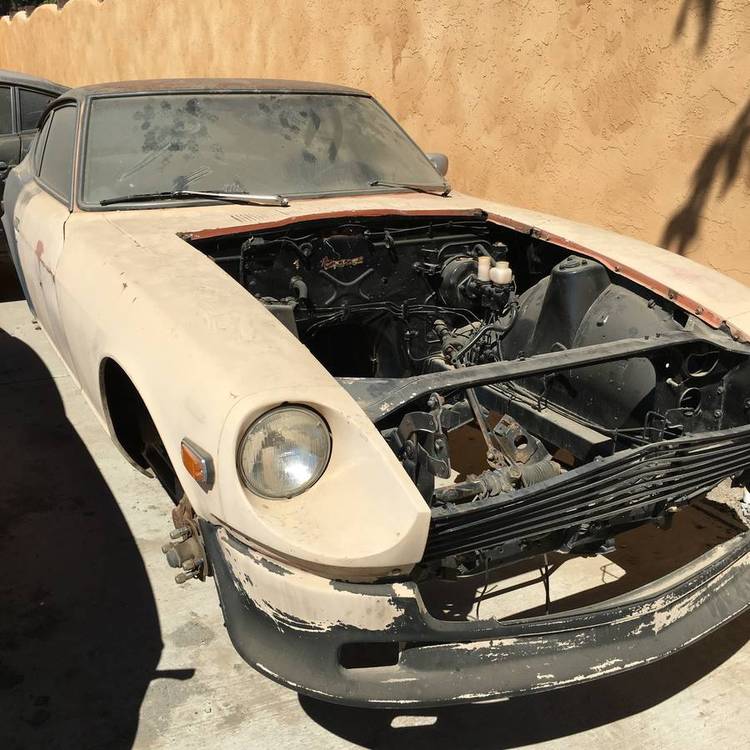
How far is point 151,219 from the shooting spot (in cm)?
289

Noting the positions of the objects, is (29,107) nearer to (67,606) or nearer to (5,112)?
(5,112)

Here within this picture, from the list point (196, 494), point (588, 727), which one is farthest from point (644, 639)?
point (196, 494)

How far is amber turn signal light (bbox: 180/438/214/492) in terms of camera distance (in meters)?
1.77

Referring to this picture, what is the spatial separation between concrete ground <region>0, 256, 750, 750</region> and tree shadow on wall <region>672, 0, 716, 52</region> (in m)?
2.95

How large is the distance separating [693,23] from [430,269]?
2185 millimetres

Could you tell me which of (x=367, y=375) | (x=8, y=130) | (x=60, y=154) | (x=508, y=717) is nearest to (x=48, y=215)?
(x=60, y=154)

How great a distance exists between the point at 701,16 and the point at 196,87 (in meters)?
2.61

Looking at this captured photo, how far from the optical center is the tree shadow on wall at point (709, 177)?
4.04m

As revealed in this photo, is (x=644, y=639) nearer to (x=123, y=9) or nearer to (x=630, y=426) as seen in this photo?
(x=630, y=426)

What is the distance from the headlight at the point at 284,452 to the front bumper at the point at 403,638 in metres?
0.17

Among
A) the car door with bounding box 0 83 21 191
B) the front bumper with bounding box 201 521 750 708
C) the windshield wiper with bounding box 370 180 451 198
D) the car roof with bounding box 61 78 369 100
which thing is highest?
the car roof with bounding box 61 78 369 100

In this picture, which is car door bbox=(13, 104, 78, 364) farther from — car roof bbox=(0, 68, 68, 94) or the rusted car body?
car roof bbox=(0, 68, 68, 94)

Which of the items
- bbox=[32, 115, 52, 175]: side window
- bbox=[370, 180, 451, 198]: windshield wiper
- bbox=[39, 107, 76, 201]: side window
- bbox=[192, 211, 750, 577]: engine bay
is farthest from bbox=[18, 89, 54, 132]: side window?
bbox=[192, 211, 750, 577]: engine bay

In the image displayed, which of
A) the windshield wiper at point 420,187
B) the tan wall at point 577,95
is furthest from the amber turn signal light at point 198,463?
the tan wall at point 577,95
